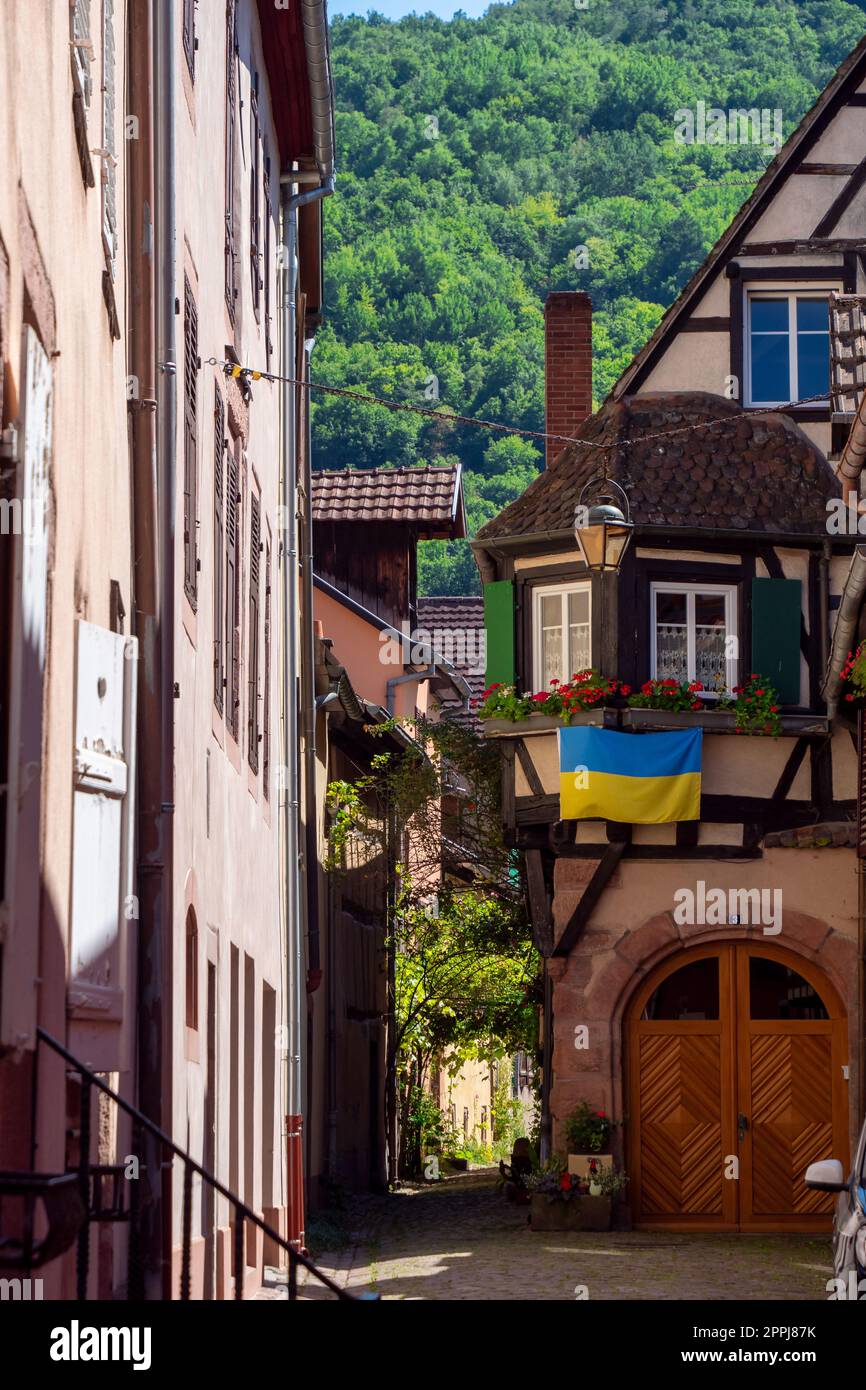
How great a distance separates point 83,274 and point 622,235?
53375 mm

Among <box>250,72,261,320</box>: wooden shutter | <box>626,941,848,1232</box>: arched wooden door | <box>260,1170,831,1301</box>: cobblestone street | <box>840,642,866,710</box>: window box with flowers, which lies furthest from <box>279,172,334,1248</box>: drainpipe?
<box>840,642,866,710</box>: window box with flowers

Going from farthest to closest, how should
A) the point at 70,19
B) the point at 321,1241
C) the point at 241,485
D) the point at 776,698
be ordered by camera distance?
the point at 776,698 < the point at 321,1241 < the point at 241,485 < the point at 70,19

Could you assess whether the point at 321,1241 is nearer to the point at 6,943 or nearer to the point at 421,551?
the point at 6,943

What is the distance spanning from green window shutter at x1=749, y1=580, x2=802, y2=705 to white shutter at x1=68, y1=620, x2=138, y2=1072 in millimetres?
13668

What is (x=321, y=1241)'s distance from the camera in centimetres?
1878

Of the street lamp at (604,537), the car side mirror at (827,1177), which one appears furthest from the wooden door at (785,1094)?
the car side mirror at (827,1177)

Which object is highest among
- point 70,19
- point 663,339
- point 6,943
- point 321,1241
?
point 663,339

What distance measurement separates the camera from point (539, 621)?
2152cm

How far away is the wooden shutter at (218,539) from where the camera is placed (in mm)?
12750

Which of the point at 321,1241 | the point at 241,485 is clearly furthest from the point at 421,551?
the point at 241,485

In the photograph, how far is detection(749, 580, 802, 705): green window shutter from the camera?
20.8 m

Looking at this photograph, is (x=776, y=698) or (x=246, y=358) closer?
(x=246, y=358)

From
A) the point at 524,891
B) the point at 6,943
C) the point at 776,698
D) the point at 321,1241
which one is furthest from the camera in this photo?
the point at 524,891

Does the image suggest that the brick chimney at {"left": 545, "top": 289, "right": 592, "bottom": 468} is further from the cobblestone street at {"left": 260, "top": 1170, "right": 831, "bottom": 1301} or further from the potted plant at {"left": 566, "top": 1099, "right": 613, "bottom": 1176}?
the cobblestone street at {"left": 260, "top": 1170, "right": 831, "bottom": 1301}
